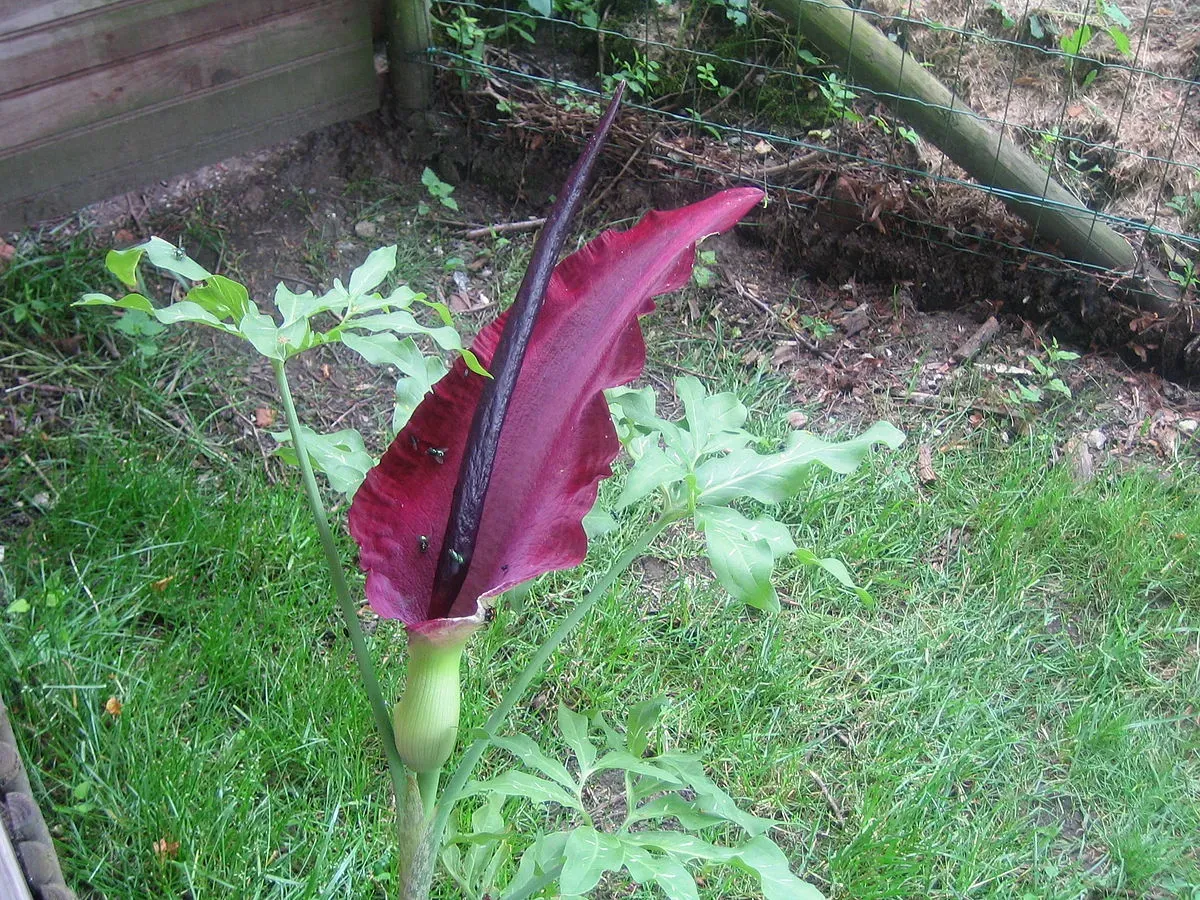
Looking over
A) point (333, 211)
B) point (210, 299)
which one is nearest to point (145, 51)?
point (333, 211)

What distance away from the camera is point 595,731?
2.03m

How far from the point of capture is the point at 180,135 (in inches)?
110

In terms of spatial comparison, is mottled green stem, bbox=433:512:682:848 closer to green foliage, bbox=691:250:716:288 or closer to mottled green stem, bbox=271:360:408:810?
mottled green stem, bbox=271:360:408:810

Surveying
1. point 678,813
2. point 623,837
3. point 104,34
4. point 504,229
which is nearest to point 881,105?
point 504,229

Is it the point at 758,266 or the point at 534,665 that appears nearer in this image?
the point at 534,665

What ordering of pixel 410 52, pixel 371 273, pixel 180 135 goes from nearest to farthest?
pixel 371 273 → pixel 180 135 → pixel 410 52

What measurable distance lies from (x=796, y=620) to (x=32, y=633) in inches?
56.0

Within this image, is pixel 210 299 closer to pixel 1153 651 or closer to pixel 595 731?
pixel 595 731

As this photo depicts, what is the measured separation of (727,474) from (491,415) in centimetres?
27

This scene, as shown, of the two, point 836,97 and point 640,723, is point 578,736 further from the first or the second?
point 836,97

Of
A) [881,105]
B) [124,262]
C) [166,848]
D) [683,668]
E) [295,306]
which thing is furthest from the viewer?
[881,105]

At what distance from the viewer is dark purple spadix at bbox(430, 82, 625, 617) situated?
108 centimetres

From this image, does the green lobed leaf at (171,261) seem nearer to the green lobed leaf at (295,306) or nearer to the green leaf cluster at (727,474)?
the green lobed leaf at (295,306)

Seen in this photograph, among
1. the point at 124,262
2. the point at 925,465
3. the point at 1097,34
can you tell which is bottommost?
the point at 925,465
